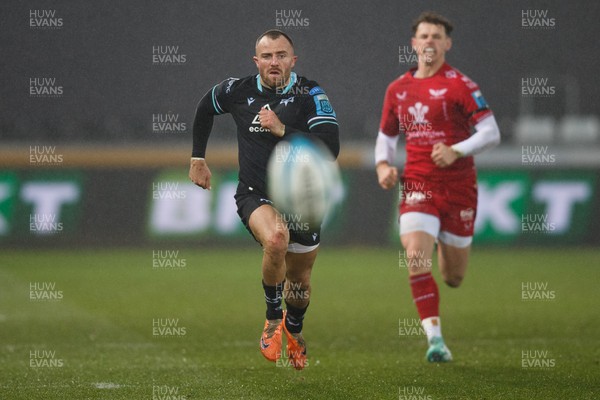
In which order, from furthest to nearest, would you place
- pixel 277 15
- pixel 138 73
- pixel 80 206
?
pixel 138 73
pixel 277 15
pixel 80 206

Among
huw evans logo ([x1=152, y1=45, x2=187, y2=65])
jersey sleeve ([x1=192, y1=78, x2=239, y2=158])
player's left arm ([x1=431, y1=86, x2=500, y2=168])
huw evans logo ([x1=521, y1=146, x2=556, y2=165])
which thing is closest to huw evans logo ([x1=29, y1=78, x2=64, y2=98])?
huw evans logo ([x1=152, y1=45, x2=187, y2=65])

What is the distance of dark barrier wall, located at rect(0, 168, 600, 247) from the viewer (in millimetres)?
19266

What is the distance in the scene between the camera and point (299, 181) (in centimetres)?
769

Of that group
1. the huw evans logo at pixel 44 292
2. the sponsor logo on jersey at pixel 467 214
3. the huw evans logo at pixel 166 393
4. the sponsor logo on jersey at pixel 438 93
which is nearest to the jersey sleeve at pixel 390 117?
the sponsor logo on jersey at pixel 438 93

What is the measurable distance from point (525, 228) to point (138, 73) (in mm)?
14239

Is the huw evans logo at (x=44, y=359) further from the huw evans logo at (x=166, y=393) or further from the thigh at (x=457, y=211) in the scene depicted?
the thigh at (x=457, y=211)

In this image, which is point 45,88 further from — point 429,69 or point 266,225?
point 266,225

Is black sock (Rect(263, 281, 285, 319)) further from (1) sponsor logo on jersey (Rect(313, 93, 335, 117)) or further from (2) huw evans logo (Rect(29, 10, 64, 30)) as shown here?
(2) huw evans logo (Rect(29, 10, 64, 30))

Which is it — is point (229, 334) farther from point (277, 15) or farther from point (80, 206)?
point (277, 15)

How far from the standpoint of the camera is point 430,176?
27.9ft

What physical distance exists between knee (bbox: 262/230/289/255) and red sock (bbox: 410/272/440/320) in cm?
155

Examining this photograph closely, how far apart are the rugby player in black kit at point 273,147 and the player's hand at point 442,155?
85cm

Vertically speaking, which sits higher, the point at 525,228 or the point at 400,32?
the point at 400,32

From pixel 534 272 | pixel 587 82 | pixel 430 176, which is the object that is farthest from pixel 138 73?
pixel 430 176
